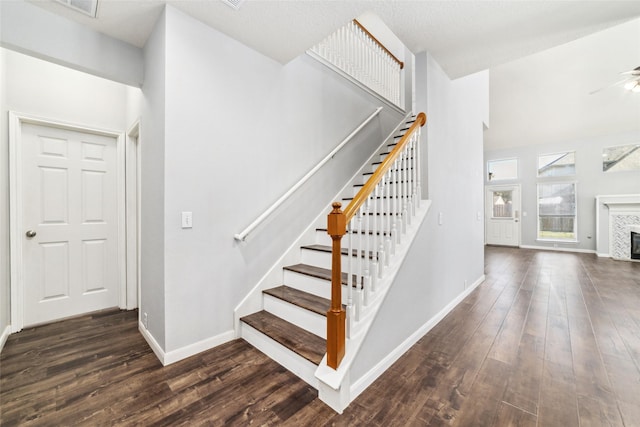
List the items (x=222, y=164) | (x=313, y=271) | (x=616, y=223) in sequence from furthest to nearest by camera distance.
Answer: (x=616, y=223) < (x=313, y=271) < (x=222, y=164)

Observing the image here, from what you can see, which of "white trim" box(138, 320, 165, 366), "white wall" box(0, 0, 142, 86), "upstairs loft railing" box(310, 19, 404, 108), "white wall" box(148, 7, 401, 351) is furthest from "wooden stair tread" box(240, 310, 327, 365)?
"upstairs loft railing" box(310, 19, 404, 108)

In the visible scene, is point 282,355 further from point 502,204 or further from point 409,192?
point 502,204

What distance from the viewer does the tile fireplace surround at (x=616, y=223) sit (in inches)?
236

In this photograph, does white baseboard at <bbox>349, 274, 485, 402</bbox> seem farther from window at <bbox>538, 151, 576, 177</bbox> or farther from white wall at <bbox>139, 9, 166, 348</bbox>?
window at <bbox>538, 151, 576, 177</bbox>

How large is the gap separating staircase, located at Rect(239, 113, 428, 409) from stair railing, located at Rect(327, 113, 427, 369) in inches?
2.2

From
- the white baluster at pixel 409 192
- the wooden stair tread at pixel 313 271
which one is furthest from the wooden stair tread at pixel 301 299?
the white baluster at pixel 409 192

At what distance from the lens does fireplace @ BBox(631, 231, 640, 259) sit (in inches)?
230

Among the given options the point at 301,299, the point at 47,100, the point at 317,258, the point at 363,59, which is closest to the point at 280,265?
the point at 317,258

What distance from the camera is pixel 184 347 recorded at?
1.96 m

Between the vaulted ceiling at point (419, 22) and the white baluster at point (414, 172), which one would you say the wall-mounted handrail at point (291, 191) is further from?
the vaulted ceiling at point (419, 22)

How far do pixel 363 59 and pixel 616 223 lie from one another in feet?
24.6

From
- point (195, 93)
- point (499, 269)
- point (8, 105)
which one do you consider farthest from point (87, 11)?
point (499, 269)

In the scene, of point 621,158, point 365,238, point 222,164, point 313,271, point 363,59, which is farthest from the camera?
point 621,158

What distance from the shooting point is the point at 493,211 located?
340 inches
